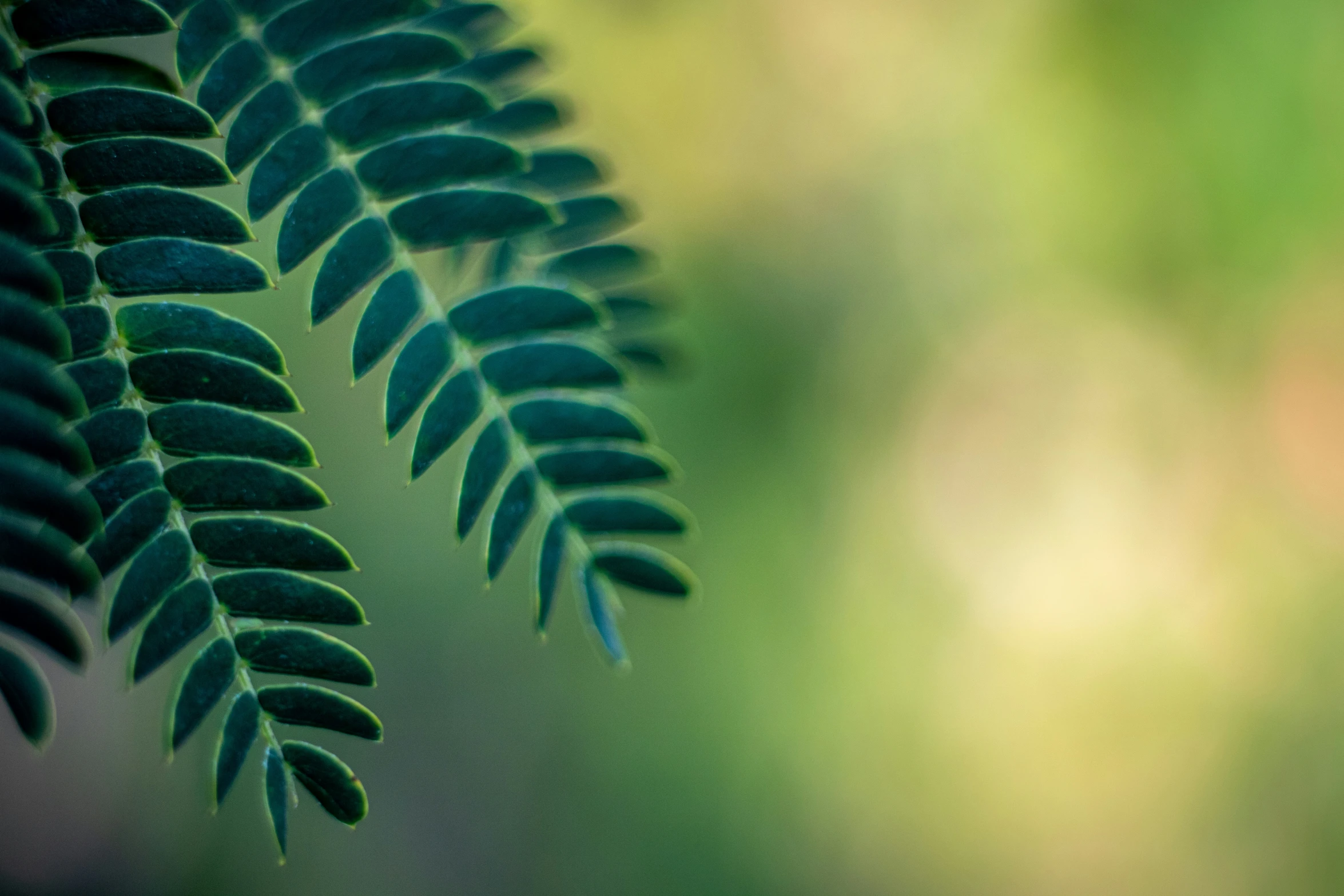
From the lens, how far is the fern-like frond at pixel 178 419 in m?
0.39

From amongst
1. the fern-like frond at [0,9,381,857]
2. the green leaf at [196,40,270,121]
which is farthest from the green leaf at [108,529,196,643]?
the green leaf at [196,40,270,121]

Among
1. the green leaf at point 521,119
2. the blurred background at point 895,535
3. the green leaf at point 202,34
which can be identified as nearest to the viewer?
the green leaf at point 202,34

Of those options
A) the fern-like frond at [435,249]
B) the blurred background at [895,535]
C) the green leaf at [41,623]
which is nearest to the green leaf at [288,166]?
the fern-like frond at [435,249]

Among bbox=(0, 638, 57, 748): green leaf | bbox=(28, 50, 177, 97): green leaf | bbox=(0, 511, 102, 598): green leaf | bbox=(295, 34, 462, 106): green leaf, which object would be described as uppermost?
bbox=(295, 34, 462, 106): green leaf

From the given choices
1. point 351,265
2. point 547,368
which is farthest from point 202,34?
point 547,368

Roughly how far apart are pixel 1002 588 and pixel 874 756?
1.65 ft

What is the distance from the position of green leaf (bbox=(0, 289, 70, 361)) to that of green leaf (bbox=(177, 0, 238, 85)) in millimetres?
171

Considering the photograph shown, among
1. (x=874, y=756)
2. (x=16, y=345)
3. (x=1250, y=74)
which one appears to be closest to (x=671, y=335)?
(x=874, y=756)

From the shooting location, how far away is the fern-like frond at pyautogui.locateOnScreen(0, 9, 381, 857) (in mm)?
390

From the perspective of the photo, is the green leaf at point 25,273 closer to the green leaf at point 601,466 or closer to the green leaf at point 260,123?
the green leaf at point 260,123

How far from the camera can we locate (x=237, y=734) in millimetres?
409

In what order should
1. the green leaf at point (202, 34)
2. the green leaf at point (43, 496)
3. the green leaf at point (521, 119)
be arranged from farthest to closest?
the green leaf at point (521, 119) < the green leaf at point (202, 34) < the green leaf at point (43, 496)

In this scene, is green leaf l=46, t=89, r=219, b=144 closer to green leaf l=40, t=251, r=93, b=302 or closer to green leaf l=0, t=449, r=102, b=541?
green leaf l=40, t=251, r=93, b=302

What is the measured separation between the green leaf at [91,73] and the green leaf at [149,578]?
0.20 m
